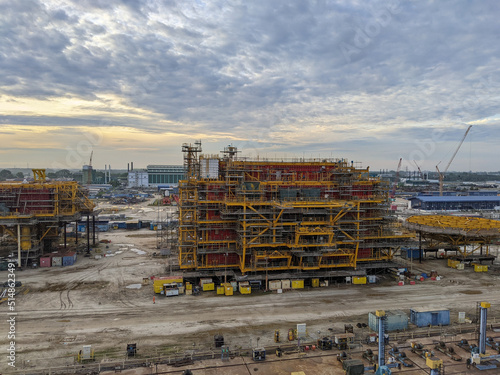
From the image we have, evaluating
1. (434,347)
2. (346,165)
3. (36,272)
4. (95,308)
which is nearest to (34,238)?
(36,272)

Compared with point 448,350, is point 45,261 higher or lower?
higher

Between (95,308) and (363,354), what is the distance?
2758 centimetres

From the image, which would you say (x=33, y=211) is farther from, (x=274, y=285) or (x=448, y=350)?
(x=448, y=350)

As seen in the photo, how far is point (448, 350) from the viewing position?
2712 centimetres

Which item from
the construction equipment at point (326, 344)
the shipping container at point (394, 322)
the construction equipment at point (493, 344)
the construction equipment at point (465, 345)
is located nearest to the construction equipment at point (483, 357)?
the construction equipment at point (465, 345)

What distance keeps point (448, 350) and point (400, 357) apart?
4.59 meters

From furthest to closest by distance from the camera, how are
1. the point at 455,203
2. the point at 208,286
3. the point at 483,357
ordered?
1. the point at 455,203
2. the point at 208,286
3. the point at 483,357

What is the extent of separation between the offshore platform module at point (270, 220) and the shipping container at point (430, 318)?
12886 millimetres

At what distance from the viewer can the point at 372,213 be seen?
48.7 meters

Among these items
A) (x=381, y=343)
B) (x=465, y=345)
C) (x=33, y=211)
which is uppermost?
(x=33, y=211)

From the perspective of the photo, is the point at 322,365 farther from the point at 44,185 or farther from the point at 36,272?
the point at 44,185

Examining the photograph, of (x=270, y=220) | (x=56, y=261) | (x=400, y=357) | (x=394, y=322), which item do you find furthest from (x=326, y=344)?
(x=56, y=261)

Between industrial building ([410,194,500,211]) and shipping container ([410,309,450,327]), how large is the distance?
9995cm

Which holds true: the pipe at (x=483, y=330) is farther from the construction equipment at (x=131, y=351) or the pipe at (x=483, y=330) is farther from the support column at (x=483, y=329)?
the construction equipment at (x=131, y=351)
